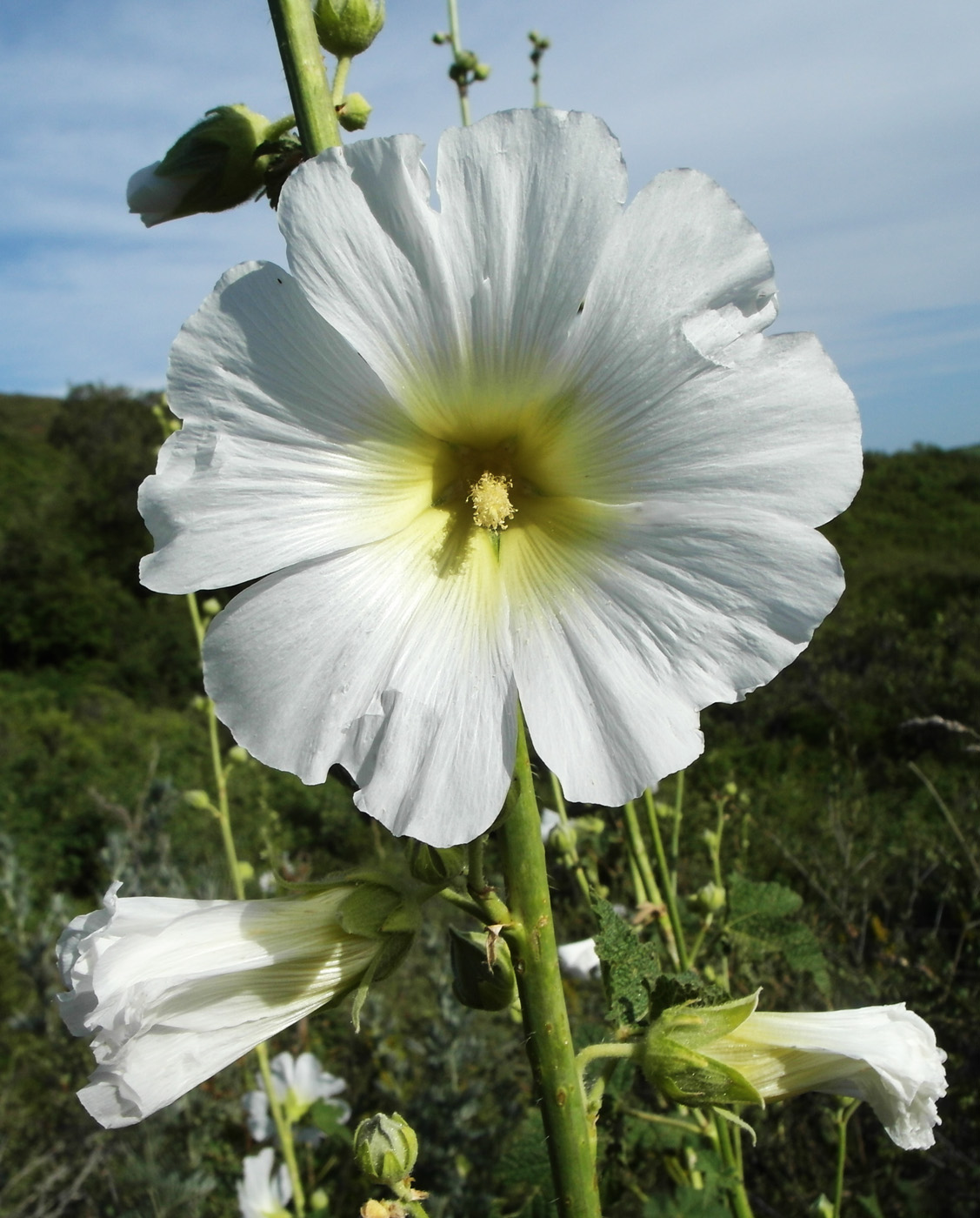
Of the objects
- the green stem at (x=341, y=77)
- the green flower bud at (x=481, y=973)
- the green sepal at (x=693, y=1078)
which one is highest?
the green stem at (x=341, y=77)

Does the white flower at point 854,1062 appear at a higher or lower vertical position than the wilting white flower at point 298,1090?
higher

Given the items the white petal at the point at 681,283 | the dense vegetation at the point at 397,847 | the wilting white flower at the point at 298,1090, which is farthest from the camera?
the dense vegetation at the point at 397,847

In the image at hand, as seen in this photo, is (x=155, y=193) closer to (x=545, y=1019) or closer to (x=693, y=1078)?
(x=545, y=1019)

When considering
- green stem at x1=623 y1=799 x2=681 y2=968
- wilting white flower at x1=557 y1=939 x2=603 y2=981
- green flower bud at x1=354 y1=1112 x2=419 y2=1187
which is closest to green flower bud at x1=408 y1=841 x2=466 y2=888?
green flower bud at x1=354 y1=1112 x2=419 y2=1187

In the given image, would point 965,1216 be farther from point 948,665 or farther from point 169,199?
point 948,665

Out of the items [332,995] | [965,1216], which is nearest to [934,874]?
[965,1216]

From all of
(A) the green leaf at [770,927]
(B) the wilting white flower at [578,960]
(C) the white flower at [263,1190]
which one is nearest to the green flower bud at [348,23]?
(A) the green leaf at [770,927]

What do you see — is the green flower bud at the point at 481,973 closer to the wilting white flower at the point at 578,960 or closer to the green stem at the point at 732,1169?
the green stem at the point at 732,1169
